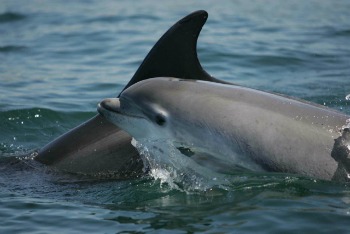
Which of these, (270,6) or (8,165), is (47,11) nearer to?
(270,6)

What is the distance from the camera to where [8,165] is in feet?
35.1

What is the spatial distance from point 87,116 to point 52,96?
219 cm

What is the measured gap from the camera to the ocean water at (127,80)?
8148 millimetres

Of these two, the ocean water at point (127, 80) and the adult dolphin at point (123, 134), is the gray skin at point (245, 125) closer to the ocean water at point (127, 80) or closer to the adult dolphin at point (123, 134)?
the ocean water at point (127, 80)

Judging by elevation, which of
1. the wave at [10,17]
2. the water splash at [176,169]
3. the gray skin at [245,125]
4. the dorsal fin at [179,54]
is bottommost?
the water splash at [176,169]

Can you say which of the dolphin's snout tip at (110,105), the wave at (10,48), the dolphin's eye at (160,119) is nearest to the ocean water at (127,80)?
the wave at (10,48)

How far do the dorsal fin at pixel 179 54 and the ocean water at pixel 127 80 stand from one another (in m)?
1.40

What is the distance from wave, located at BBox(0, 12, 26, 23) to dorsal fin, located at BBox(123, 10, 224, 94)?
1808 cm

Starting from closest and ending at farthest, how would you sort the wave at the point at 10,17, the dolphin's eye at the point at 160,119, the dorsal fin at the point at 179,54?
the dolphin's eye at the point at 160,119, the dorsal fin at the point at 179,54, the wave at the point at 10,17

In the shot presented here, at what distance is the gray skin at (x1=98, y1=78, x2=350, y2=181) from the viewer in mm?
8078

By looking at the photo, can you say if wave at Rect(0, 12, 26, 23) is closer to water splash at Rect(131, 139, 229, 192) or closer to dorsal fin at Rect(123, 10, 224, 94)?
dorsal fin at Rect(123, 10, 224, 94)

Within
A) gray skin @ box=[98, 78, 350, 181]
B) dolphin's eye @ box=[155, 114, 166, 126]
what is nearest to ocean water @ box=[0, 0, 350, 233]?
gray skin @ box=[98, 78, 350, 181]

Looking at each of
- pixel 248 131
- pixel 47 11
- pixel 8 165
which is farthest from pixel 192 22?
pixel 47 11

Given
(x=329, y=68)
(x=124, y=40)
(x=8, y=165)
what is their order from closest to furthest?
(x=8, y=165) → (x=329, y=68) → (x=124, y=40)
